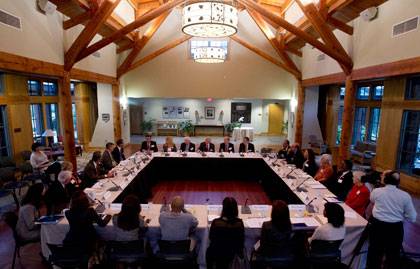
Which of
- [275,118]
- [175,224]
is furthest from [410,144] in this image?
[275,118]

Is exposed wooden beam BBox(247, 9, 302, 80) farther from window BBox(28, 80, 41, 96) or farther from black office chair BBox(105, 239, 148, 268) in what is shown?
black office chair BBox(105, 239, 148, 268)

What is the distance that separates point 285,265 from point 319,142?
9888mm

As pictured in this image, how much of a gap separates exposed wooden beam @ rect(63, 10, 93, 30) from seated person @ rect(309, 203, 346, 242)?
7.04m

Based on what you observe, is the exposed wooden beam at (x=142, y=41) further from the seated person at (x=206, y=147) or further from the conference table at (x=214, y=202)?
the conference table at (x=214, y=202)

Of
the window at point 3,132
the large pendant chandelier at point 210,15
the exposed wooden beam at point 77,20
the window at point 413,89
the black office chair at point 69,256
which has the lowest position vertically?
the black office chair at point 69,256

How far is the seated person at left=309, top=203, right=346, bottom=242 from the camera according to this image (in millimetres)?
2842

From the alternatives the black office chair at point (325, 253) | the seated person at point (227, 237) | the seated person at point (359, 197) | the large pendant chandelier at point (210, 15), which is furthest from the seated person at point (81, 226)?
the seated person at point (359, 197)

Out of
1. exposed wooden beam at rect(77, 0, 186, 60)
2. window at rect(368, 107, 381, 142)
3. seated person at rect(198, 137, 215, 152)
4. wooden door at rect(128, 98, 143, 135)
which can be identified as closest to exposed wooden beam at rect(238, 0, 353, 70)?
exposed wooden beam at rect(77, 0, 186, 60)

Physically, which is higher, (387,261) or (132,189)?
(132,189)

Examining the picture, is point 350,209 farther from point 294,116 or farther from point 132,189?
point 294,116

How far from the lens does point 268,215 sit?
3.70m

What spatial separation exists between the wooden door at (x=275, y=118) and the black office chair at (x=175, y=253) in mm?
15630

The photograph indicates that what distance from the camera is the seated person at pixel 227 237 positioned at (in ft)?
9.46

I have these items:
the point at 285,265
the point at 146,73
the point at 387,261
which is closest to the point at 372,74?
the point at 387,261
